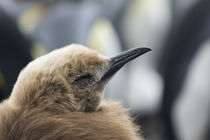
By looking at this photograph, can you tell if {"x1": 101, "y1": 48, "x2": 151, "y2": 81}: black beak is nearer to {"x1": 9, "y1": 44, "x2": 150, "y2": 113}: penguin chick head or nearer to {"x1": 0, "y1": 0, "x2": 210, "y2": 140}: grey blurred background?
{"x1": 9, "y1": 44, "x2": 150, "y2": 113}: penguin chick head

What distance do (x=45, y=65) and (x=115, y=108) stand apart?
12 centimetres

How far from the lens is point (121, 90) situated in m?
3.02

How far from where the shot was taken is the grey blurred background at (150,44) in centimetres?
298

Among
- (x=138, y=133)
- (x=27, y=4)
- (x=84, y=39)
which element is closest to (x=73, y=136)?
(x=138, y=133)

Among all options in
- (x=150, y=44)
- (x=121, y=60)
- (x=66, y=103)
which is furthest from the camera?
(x=150, y=44)

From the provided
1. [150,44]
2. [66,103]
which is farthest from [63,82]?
[150,44]

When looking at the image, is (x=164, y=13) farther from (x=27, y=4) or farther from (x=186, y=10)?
(x=27, y=4)

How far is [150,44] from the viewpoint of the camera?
329cm

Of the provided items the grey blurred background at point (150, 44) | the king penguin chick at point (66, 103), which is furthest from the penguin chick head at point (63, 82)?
the grey blurred background at point (150, 44)

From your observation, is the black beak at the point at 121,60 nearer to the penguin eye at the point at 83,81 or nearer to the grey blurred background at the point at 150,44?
the penguin eye at the point at 83,81

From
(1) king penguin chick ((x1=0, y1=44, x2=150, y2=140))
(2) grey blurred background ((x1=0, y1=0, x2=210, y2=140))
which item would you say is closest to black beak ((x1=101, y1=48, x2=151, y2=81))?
(1) king penguin chick ((x1=0, y1=44, x2=150, y2=140))

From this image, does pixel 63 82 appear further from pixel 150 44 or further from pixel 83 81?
pixel 150 44

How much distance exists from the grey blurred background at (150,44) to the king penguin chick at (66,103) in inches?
88.5

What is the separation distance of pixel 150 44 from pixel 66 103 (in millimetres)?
2799
